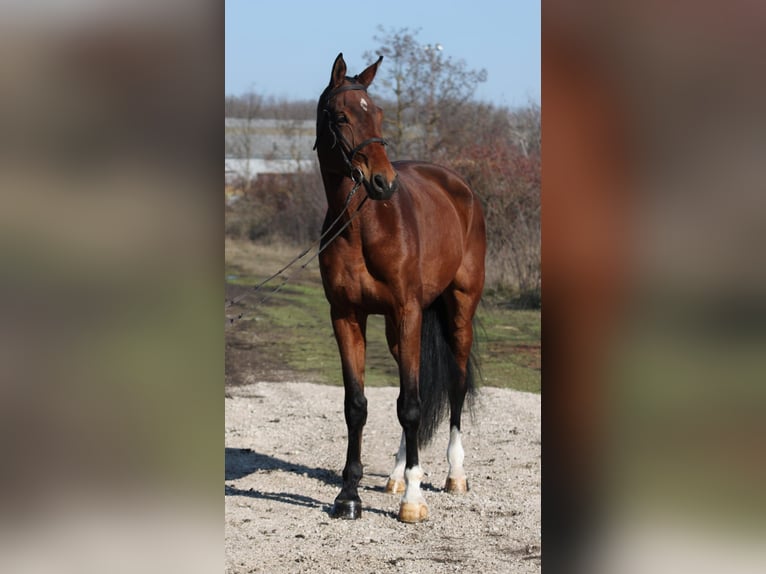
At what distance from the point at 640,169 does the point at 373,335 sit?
11303 millimetres

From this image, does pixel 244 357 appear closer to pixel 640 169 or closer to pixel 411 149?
pixel 411 149

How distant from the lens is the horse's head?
4781 mm

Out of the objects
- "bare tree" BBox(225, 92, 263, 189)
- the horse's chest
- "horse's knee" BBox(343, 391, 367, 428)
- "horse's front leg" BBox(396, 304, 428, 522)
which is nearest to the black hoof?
"horse's front leg" BBox(396, 304, 428, 522)

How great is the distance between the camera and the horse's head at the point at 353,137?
15.7 feet

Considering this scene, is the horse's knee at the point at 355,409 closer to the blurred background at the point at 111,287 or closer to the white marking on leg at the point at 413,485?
the white marking on leg at the point at 413,485


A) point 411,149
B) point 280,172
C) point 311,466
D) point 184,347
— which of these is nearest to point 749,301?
point 184,347

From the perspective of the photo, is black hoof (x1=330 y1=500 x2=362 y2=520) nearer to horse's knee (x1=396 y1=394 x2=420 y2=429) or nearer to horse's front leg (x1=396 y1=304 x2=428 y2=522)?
horse's front leg (x1=396 y1=304 x2=428 y2=522)

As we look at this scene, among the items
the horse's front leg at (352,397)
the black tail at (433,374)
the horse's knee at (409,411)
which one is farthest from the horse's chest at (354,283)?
the black tail at (433,374)

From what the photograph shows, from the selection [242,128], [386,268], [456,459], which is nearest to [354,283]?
[386,268]

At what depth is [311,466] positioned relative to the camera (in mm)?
6629

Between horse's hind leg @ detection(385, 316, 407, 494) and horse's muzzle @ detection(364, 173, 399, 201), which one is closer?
horse's muzzle @ detection(364, 173, 399, 201)

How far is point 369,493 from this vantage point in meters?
5.95

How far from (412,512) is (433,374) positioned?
3.37 feet

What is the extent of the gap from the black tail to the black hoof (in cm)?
83
